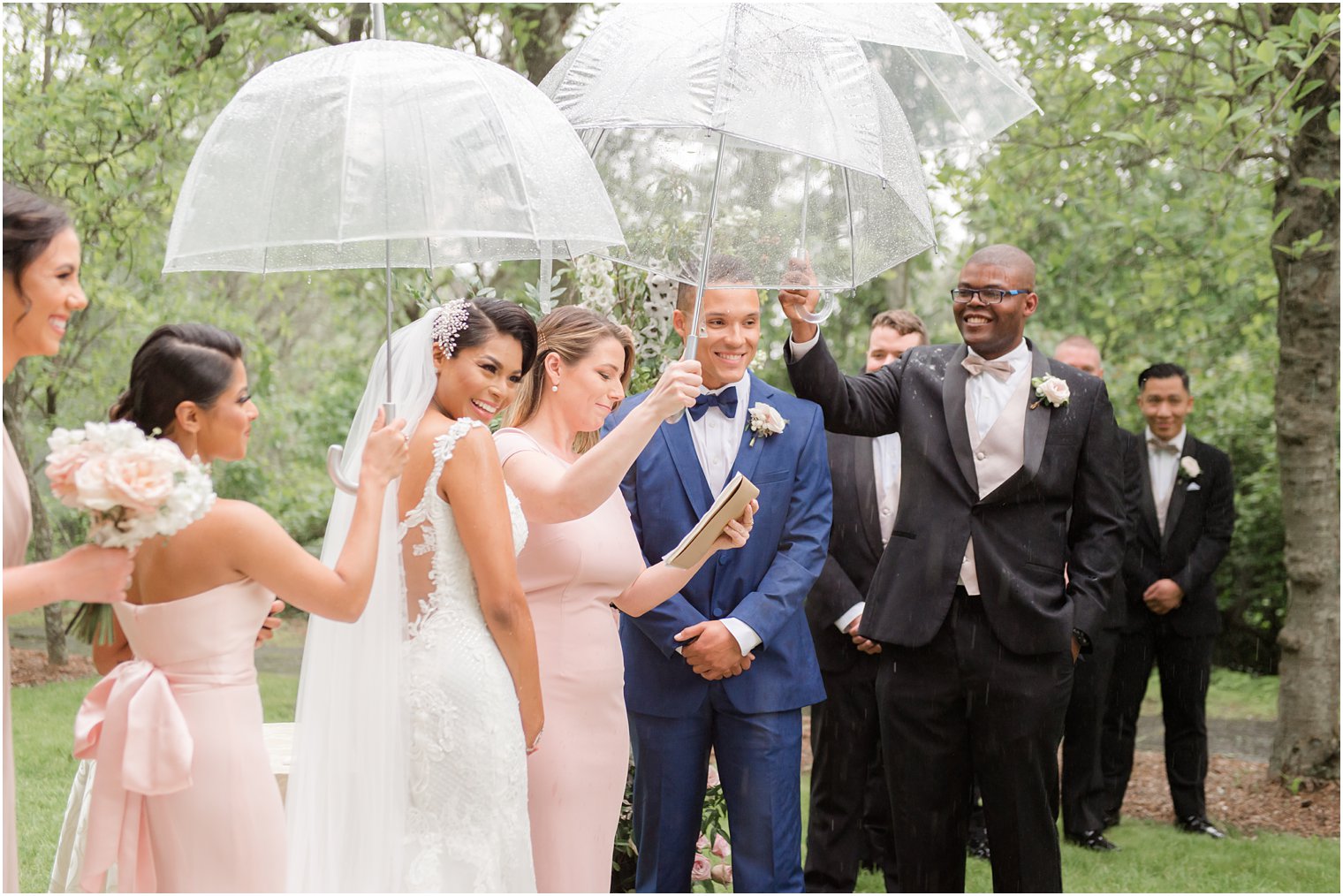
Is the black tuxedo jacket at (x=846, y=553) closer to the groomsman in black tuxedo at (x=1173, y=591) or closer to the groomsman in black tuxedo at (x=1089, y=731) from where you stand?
the groomsman in black tuxedo at (x=1089, y=731)

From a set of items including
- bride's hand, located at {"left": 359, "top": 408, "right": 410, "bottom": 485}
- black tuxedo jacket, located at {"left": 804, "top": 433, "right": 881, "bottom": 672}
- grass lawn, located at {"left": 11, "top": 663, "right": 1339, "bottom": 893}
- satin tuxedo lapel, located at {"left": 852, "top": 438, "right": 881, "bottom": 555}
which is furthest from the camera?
grass lawn, located at {"left": 11, "top": 663, "right": 1339, "bottom": 893}

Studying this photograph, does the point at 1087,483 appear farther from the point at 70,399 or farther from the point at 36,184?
the point at 70,399

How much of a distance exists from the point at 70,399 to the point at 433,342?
10795 mm

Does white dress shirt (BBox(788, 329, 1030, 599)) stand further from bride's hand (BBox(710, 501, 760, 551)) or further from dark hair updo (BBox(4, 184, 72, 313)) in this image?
dark hair updo (BBox(4, 184, 72, 313))

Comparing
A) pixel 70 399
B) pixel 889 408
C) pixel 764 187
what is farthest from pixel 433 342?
pixel 70 399

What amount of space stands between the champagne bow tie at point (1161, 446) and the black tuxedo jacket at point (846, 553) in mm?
2381

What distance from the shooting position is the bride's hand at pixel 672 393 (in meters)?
3.55

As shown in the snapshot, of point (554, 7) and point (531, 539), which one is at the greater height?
point (554, 7)

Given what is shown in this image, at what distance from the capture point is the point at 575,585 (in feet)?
12.7

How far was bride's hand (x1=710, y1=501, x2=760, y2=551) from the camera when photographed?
4051 millimetres

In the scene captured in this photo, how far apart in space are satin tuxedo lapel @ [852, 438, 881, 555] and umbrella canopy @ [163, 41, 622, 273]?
9.98ft

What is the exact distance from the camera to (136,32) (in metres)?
9.64

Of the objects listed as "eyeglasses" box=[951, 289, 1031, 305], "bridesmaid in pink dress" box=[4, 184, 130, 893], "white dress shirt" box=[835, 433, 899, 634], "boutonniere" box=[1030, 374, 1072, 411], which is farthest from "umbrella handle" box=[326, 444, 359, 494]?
"white dress shirt" box=[835, 433, 899, 634]

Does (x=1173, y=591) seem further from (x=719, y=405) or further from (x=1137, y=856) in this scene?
(x=719, y=405)
